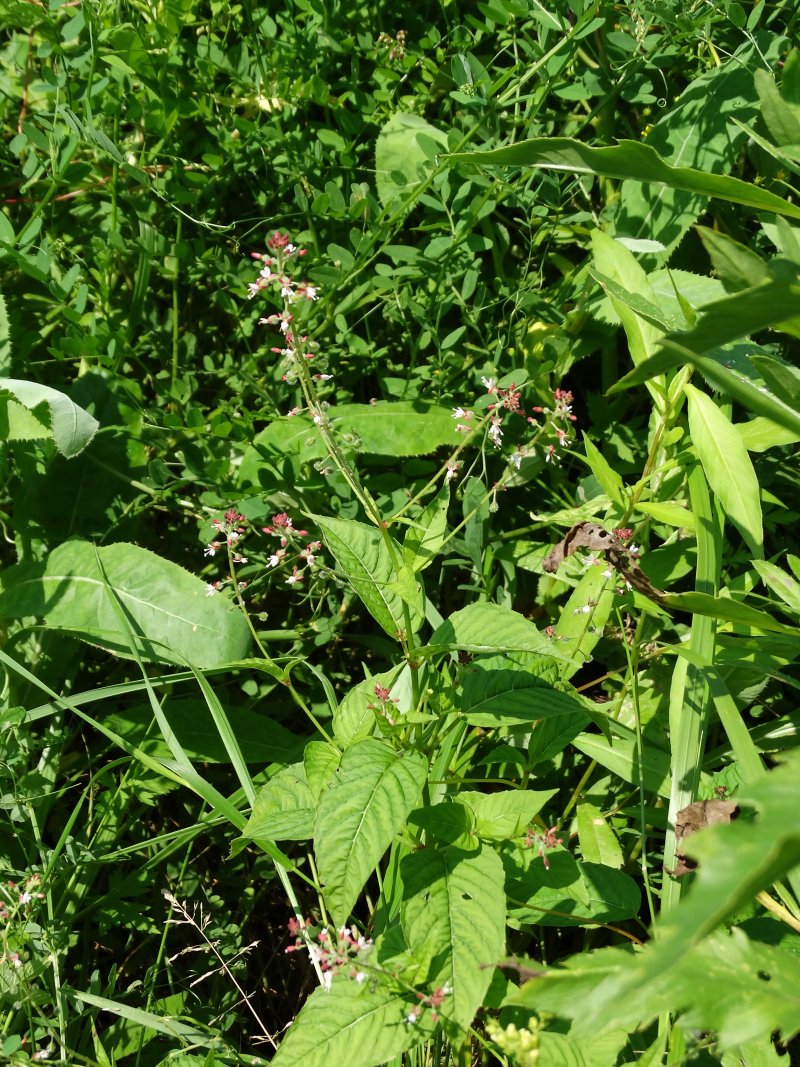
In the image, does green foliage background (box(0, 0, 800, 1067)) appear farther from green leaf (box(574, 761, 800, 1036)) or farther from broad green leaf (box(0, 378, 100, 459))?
green leaf (box(574, 761, 800, 1036))

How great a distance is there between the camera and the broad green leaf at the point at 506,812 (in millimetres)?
1621

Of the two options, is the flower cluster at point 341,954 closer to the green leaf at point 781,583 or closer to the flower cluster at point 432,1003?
the flower cluster at point 432,1003

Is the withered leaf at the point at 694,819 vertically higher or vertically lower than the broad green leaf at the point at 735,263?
lower

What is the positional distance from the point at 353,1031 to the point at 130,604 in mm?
1114

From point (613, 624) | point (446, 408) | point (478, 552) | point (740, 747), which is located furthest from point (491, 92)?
point (740, 747)

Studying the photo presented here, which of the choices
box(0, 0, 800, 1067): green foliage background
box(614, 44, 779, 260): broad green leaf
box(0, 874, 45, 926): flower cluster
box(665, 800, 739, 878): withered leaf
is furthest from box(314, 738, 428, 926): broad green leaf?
box(614, 44, 779, 260): broad green leaf

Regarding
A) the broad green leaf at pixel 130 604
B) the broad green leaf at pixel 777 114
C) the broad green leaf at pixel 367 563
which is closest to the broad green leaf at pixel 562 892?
the broad green leaf at pixel 367 563

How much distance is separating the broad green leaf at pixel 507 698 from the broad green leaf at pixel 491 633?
0.07m

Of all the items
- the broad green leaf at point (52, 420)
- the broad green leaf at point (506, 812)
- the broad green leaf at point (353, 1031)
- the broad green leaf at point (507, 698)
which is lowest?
the broad green leaf at point (353, 1031)

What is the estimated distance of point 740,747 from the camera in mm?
1665

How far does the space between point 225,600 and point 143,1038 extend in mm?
905

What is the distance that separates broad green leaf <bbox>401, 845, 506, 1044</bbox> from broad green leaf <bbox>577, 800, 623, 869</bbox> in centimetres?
39

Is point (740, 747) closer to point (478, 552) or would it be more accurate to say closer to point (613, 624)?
point (613, 624)

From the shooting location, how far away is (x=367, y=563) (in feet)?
5.95
